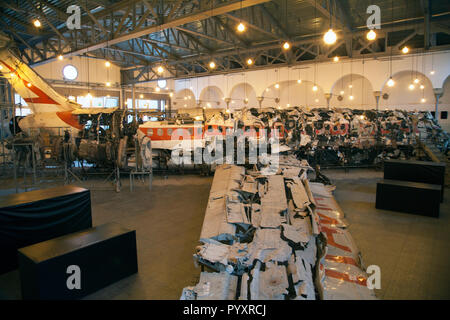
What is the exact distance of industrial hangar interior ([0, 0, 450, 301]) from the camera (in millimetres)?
3812

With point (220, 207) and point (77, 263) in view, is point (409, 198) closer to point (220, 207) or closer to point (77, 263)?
point (220, 207)

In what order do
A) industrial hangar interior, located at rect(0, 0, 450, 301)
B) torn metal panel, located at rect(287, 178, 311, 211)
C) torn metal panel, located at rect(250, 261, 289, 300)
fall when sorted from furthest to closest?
torn metal panel, located at rect(287, 178, 311, 211), industrial hangar interior, located at rect(0, 0, 450, 301), torn metal panel, located at rect(250, 261, 289, 300)

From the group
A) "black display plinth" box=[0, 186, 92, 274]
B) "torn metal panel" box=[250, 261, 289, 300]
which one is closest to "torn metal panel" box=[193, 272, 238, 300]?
"torn metal panel" box=[250, 261, 289, 300]

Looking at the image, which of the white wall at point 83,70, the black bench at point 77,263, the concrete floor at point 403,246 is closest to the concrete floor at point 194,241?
the concrete floor at point 403,246

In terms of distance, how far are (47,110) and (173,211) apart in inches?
330

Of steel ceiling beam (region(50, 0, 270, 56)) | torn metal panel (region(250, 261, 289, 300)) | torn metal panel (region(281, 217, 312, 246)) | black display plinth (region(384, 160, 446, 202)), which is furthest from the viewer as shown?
steel ceiling beam (region(50, 0, 270, 56))

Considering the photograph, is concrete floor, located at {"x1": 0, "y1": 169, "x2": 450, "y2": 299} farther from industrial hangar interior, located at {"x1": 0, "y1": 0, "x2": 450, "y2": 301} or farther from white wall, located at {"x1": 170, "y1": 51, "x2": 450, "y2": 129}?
white wall, located at {"x1": 170, "y1": 51, "x2": 450, "y2": 129}

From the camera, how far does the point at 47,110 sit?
11.9 m

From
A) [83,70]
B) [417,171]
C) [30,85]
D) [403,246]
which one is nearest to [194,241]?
[403,246]

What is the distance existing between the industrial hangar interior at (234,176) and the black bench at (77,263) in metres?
0.02

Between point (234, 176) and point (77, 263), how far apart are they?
4.35 meters

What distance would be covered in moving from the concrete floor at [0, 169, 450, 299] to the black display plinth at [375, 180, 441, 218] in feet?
0.74

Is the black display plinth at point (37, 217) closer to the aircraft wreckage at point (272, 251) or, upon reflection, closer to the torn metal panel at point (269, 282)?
the aircraft wreckage at point (272, 251)
